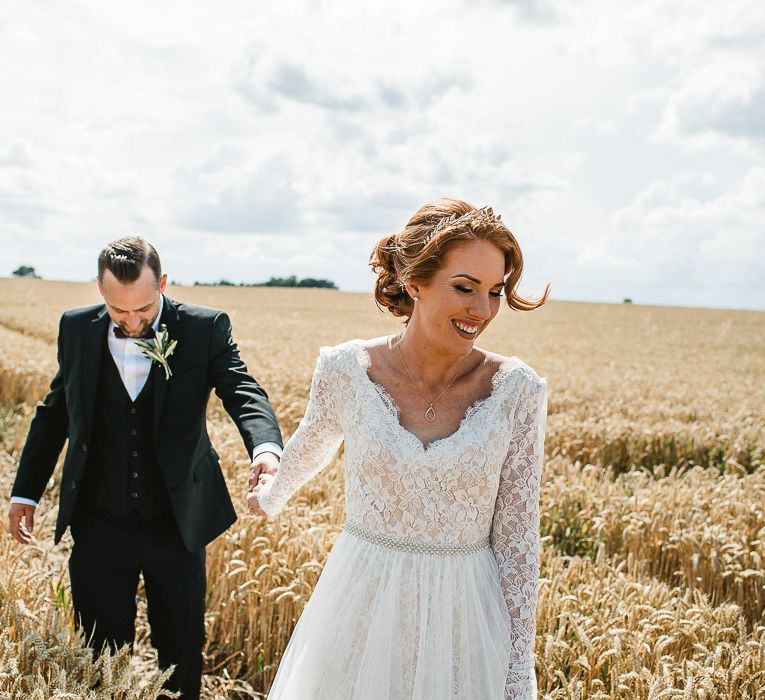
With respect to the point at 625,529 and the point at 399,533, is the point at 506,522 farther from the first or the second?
the point at 625,529

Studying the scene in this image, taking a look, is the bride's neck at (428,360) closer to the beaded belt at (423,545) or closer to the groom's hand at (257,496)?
the beaded belt at (423,545)

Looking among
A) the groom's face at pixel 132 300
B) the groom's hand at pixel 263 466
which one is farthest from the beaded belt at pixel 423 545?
the groom's face at pixel 132 300

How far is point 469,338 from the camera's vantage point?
7.93ft

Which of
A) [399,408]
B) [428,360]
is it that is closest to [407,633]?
[399,408]

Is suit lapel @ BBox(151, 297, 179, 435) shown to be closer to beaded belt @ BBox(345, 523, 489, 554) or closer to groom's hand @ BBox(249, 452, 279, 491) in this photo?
groom's hand @ BBox(249, 452, 279, 491)

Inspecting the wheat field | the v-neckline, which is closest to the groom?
the wheat field

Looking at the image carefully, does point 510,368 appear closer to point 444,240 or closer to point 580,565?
point 444,240

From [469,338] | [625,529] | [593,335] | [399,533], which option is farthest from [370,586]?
[593,335]

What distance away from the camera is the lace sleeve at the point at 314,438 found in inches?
107

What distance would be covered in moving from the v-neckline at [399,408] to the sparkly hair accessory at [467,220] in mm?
458

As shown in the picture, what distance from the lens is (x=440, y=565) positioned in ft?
7.96

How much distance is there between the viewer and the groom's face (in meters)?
3.22

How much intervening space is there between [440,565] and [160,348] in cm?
168

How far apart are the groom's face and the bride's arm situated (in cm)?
98
